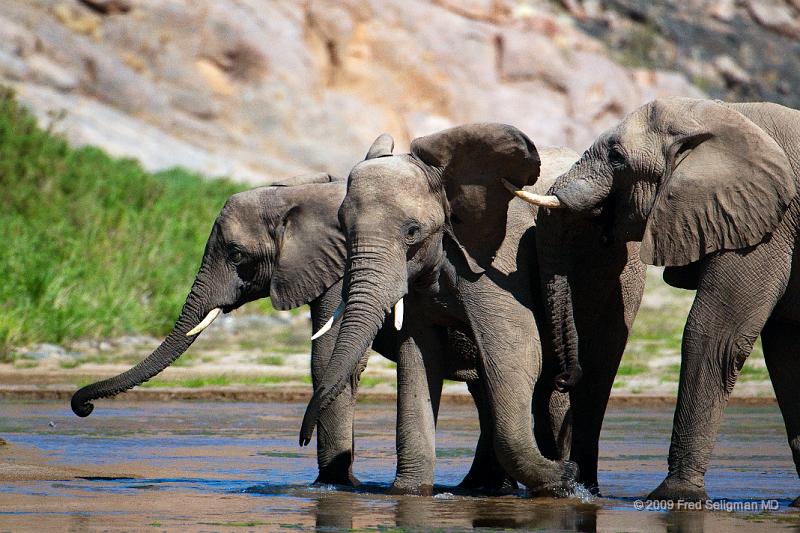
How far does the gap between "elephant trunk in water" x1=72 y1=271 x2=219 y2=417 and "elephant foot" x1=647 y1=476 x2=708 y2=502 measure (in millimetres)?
3255

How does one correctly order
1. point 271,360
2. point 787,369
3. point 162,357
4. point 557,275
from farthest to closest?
point 271,360, point 162,357, point 787,369, point 557,275

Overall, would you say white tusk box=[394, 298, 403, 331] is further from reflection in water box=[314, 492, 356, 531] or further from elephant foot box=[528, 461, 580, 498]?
elephant foot box=[528, 461, 580, 498]

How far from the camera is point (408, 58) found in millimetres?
52312

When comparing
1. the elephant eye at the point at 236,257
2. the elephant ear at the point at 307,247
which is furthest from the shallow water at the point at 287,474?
the elephant eye at the point at 236,257

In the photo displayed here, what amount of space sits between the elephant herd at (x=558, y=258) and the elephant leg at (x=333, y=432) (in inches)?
27.2

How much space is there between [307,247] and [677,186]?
2.67 metres

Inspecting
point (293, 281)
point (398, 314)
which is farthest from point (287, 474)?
point (398, 314)

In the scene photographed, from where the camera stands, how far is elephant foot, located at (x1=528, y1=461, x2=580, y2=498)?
28.8 ft

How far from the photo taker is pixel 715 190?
8531 mm

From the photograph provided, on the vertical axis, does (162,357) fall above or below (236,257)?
below

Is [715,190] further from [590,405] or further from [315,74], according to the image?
[315,74]

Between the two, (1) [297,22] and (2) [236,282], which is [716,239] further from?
(1) [297,22]

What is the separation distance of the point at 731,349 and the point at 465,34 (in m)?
46.8

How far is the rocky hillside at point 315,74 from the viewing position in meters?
42.8
